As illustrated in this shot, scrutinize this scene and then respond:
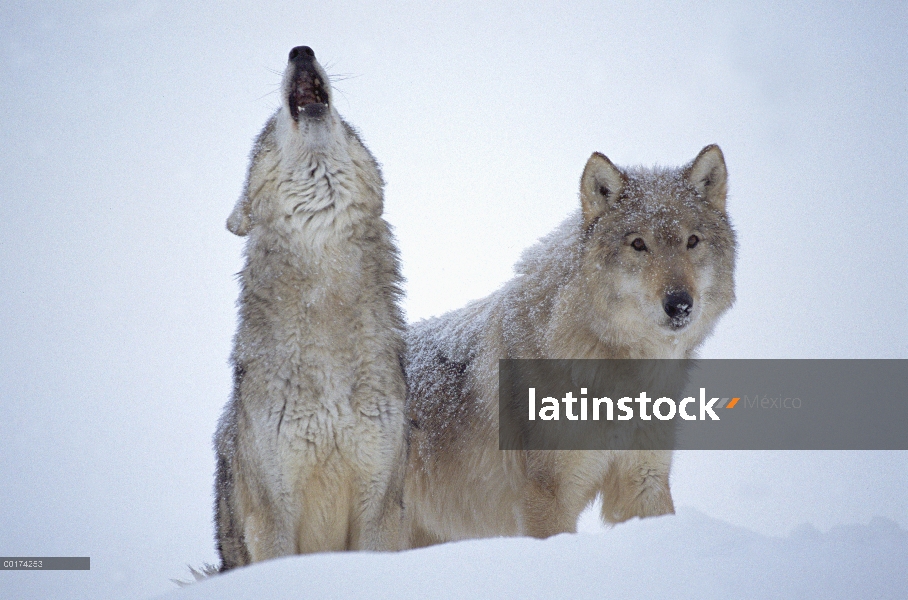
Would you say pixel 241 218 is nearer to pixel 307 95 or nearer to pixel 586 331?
pixel 307 95

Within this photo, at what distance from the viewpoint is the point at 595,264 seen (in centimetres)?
499

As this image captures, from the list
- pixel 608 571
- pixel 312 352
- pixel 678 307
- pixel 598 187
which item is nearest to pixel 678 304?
pixel 678 307

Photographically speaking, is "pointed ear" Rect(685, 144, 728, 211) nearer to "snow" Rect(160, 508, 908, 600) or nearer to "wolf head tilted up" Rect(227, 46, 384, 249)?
"wolf head tilted up" Rect(227, 46, 384, 249)

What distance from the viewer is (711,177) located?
17.0ft

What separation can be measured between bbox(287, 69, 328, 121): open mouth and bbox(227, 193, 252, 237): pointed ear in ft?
2.05

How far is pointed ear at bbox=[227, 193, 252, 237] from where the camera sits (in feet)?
15.4

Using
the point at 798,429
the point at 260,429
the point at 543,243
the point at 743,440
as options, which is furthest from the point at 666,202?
the point at 798,429

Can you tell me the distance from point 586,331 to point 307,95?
2.25m

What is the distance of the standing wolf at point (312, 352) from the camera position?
418 cm

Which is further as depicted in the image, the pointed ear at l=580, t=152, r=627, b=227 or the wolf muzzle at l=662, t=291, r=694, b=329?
the pointed ear at l=580, t=152, r=627, b=227

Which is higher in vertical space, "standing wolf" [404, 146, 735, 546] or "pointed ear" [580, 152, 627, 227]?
"pointed ear" [580, 152, 627, 227]
